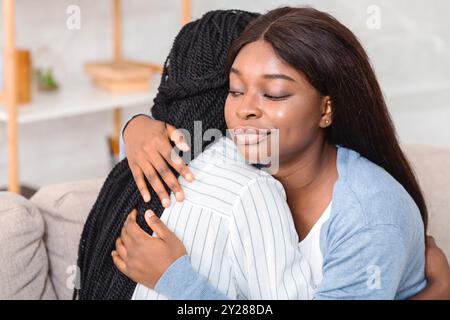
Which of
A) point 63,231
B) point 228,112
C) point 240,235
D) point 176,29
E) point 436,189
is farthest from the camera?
point 176,29

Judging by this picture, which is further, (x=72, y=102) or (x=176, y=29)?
(x=176, y=29)

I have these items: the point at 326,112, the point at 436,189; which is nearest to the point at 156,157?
the point at 326,112

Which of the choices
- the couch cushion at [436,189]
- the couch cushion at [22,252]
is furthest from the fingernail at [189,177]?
the couch cushion at [436,189]

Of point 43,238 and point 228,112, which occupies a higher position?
point 228,112

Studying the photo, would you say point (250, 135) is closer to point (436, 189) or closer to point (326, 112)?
point (326, 112)

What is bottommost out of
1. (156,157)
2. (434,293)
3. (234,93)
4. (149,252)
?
(434,293)

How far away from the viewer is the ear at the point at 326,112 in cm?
119

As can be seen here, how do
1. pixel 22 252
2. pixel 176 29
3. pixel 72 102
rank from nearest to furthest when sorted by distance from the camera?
pixel 22 252 < pixel 72 102 < pixel 176 29

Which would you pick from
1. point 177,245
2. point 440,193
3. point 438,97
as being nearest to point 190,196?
point 177,245

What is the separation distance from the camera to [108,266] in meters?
1.19

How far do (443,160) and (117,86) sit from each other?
125 cm

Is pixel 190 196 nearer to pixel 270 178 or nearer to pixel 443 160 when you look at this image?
pixel 270 178

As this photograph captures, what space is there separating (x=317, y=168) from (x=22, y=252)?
51 centimetres

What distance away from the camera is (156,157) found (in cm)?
121
